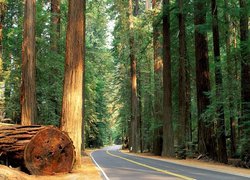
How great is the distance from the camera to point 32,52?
55.7 feet

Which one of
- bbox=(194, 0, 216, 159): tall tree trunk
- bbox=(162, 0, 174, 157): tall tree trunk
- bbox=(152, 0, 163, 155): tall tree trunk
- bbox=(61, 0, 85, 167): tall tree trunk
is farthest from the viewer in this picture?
bbox=(152, 0, 163, 155): tall tree trunk

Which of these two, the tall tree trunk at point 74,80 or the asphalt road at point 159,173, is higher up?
the tall tree trunk at point 74,80

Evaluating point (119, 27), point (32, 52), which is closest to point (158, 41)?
Result: point (119, 27)

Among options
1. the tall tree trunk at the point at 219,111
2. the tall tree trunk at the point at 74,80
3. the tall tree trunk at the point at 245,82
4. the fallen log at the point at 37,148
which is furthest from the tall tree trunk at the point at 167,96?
the fallen log at the point at 37,148

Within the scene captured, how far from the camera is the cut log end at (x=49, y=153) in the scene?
34.9 feet

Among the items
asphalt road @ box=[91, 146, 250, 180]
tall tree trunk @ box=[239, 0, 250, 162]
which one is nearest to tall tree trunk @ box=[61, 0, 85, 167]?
asphalt road @ box=[91, 146, 250, 180]

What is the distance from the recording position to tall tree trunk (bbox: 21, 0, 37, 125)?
52.4ft

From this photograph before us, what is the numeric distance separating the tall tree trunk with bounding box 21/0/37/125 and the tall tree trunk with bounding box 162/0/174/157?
11424 millimetres

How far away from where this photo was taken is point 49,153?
36.2ft

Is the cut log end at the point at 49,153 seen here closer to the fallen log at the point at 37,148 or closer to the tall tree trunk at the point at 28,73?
the fallen log at the point at 37,148

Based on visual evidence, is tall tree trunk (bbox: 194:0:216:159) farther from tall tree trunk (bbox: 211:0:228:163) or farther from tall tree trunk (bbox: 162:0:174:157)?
tall tree trunk (bbox: 162:0:174:157)

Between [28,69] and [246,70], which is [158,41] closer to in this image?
[246,70]

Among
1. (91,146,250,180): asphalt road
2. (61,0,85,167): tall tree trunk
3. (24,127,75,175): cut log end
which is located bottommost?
(91,146,250,180): asphalt road

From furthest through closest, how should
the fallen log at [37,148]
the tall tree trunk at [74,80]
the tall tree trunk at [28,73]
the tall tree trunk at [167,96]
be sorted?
the tall tree trunk at [167,96] → the tall tree trunk at [28,73] → the tall tree trunk at [74,80] → the fallen log at [37,148]
